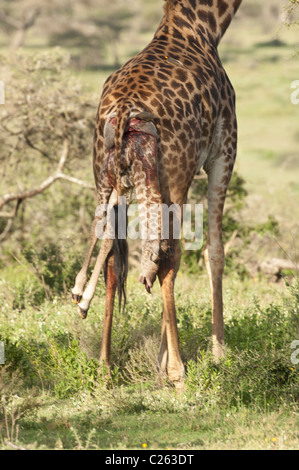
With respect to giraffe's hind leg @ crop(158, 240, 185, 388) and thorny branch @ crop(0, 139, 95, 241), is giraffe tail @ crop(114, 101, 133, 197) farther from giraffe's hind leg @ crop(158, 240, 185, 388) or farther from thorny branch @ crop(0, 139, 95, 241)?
thorny branch @ crop(0, 139, 95, 241)

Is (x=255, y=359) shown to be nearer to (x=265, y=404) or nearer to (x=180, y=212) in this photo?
(x=265, y=404)

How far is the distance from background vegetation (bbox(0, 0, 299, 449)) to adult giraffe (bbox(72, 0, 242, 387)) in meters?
0.38

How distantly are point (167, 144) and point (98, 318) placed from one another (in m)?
2.70

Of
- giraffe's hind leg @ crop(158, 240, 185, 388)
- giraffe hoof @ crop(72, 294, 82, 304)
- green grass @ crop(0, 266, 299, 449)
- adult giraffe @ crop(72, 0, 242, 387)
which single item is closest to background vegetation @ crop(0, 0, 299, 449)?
green grass @ crop(0, 266, 299, 449)

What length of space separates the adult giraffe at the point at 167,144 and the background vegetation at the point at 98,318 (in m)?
0.38

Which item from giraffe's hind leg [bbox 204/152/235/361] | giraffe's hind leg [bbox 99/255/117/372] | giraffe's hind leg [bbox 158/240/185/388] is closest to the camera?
giraffe's hind leg [bbox 158/240/185/388]

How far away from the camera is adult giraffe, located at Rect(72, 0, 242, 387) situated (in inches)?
223

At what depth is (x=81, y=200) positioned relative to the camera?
41.2 feet

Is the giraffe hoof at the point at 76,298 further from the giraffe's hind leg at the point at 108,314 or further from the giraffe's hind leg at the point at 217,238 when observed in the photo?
the giraffe's hind leg at the point at 217,238

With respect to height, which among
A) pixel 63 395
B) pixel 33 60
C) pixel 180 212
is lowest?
pixel 63 395

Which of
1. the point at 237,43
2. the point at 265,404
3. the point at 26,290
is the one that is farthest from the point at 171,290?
the point at 237,43

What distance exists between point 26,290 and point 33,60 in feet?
14.8

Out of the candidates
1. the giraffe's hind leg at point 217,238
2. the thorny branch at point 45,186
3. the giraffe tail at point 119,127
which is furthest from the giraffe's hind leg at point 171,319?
the thorny branch at point 45,186

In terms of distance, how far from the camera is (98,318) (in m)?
7.82
